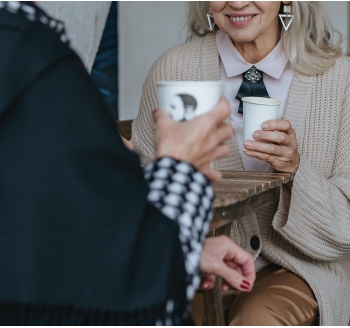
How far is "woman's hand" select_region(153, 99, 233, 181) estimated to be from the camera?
79cm

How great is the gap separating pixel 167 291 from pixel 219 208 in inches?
14.9

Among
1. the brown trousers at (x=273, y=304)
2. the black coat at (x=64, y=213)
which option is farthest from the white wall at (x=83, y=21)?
the black coat at (x=64, y=213)

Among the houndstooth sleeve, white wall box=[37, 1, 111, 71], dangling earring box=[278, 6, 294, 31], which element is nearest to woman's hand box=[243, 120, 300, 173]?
dangling earring box=[278, 6, 294, 31]

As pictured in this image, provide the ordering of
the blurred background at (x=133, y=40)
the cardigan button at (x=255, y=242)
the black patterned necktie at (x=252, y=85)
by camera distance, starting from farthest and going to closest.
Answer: the blurred background at (x=133, y=40)
the black patterned necktie at (x=252, y=85)
the cardigan button at (x=255, y=242)

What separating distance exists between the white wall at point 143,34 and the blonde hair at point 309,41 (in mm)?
1642

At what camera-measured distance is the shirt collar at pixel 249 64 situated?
174cm

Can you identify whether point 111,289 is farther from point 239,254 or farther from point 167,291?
point 239,254

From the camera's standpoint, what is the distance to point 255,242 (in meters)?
1.65

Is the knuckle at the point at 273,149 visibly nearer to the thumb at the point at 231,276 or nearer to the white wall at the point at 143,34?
the thumb at the point at 231,276

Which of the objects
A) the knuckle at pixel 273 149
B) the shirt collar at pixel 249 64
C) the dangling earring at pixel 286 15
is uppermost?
the dangling earring at pixel 286 15

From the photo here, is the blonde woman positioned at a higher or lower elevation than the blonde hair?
lower

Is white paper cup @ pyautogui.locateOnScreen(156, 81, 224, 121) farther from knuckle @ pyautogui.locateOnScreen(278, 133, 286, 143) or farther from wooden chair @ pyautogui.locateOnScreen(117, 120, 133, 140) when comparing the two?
wooden chair @ pyautogui.locateOnScreen(117, 120, 133, 140)

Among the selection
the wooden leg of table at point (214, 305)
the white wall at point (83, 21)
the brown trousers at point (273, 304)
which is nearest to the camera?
the wooden leg of table at point (214, 305)

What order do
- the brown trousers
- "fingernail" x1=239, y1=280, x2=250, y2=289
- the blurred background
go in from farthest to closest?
the blurred background < the brown trousers < "fingernail" x1=239, y1=280, x2=250, y2=289
